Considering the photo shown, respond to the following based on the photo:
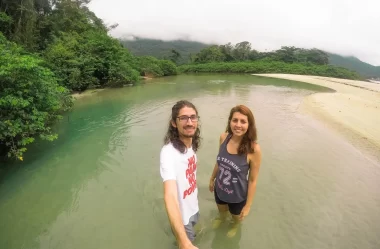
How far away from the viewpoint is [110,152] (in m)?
8.07

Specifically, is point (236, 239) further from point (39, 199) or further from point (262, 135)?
point (262, 135)

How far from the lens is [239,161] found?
114 inches

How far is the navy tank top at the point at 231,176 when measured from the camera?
9.52 ft

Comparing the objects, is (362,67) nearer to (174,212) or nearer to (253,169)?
(253,169)

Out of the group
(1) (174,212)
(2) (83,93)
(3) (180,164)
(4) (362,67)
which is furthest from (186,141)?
(4) (362,67)

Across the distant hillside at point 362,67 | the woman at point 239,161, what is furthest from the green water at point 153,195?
the distant hillside at point 362,67

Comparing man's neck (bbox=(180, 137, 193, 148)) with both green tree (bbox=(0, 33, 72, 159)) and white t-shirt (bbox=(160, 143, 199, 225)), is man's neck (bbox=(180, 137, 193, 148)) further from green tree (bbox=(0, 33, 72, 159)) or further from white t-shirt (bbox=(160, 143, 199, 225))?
green tree (bbox=(0, 33, 72, 159))

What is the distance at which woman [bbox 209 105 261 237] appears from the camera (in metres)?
2.85

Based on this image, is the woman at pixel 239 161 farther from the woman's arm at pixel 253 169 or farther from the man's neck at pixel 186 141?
the man's neck at pixel 186 141

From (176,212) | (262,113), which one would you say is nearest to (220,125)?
(262,113)

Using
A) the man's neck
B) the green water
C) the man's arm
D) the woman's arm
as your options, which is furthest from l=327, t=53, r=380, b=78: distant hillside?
the man's arm

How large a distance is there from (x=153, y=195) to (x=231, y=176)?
10.0ft

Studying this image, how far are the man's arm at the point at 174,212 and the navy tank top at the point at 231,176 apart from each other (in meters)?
1.05

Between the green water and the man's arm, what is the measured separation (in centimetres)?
234
